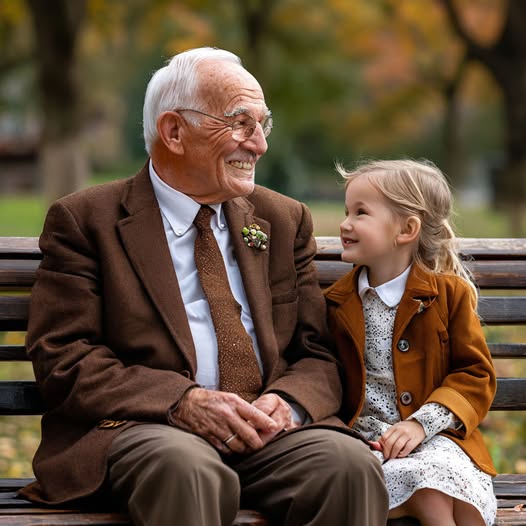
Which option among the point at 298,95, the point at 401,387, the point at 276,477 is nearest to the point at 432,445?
the point at 401,387

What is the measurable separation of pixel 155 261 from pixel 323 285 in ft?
2.74

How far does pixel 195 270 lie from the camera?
3883 mm

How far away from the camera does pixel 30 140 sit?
46406mm

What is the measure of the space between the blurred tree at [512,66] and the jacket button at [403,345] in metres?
14.3

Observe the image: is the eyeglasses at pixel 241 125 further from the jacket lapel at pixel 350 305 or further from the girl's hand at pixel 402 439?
the girl's hand at pixel 402 439

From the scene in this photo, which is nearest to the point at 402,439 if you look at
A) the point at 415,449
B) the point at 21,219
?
the point at 415,449

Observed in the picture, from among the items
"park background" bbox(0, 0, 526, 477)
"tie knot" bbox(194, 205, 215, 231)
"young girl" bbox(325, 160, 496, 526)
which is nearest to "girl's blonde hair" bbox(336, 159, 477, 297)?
"young girl" bbox(325, 160, 496, 526)

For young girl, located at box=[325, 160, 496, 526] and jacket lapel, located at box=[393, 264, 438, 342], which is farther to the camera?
jacket lapel, located at box=[393, 264, 438, 342]

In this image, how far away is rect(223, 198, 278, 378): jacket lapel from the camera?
12.6ft

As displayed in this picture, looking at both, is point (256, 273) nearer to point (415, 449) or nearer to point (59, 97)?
point (415, 449)

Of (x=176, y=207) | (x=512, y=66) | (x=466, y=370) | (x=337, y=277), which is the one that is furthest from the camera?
(x=512, y=66)

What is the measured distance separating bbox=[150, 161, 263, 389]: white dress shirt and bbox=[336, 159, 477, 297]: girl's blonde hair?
474 mm

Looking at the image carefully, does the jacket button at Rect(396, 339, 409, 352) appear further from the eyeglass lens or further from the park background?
the park background

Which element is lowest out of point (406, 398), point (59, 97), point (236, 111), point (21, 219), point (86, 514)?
point (21, 219)
